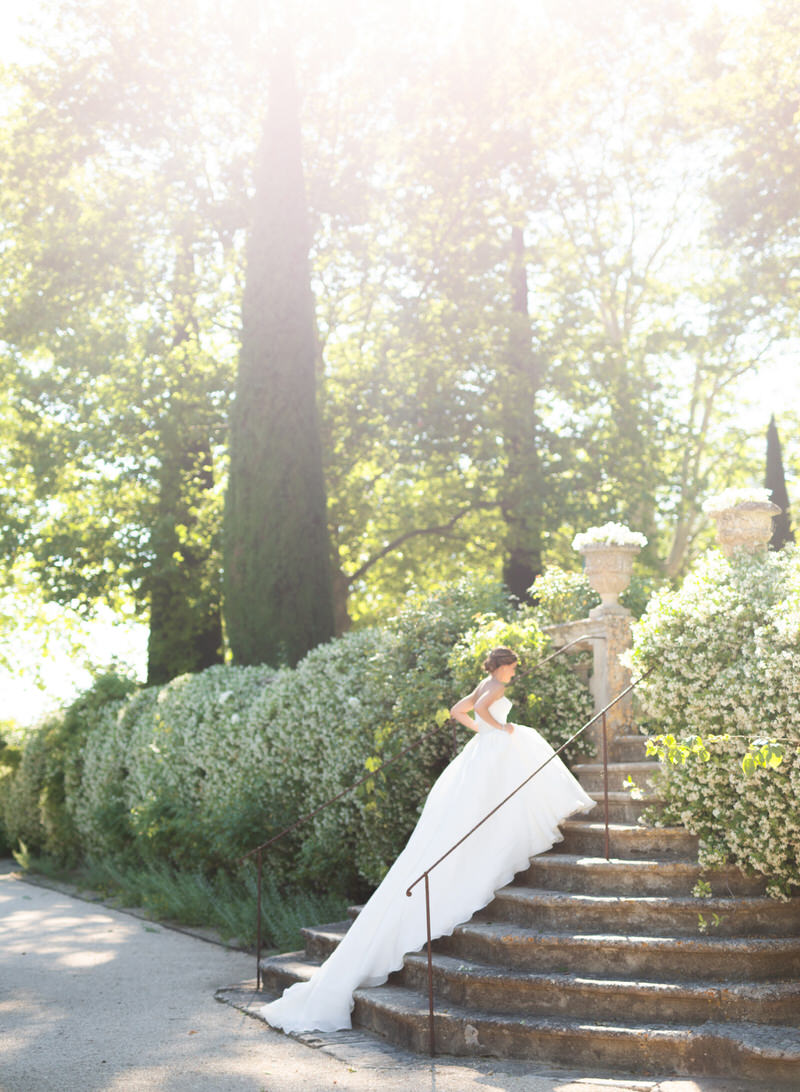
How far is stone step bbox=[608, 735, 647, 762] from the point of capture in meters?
8.52

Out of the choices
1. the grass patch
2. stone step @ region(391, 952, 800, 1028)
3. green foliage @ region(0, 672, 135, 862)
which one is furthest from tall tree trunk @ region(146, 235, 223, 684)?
stone step @ region(391, 952, 800, 1028)

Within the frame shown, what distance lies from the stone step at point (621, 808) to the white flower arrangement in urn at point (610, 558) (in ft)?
6.53

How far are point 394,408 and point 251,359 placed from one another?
453 centimetres

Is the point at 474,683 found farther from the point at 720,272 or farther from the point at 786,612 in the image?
the point at 720,272

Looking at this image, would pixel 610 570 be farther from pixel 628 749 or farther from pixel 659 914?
pixel 659 914

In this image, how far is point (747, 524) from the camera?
7.84m

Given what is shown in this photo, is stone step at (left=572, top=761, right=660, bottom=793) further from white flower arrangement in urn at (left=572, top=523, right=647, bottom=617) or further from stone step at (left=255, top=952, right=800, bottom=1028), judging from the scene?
stone step at (left=255, top=952, right=800, bottom=1028)

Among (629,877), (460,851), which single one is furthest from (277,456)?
(629,877)

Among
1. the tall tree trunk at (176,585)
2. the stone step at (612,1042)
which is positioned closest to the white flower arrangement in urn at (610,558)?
the stone step at (612,1042)

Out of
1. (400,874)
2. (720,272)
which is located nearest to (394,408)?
(720,272)

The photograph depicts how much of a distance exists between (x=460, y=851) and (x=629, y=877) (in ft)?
3.75

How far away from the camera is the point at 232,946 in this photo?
31.6ft

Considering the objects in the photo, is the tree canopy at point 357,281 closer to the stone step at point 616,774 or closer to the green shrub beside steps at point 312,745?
the green shrub beside steps at point 312,745

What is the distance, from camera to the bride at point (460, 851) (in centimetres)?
673
